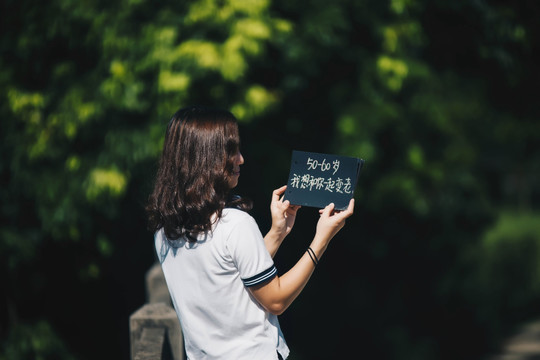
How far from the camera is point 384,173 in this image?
21.4 feet

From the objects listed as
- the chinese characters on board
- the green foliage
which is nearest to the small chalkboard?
the chinese characters on board

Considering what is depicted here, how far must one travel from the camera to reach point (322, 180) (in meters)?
2.14

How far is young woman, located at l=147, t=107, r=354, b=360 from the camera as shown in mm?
1886

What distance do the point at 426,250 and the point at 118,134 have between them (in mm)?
4930

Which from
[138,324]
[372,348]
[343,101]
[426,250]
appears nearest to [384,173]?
[343,101]

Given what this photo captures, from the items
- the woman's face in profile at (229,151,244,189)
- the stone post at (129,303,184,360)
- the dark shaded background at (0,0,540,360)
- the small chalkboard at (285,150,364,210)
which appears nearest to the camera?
the woman's face in profile at (229,151,244,189)

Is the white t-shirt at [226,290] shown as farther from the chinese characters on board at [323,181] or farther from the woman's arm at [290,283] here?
the chinese characters on board at [323,181]

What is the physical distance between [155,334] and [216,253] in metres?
1.28

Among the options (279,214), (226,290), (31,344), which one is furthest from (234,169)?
(31,344)

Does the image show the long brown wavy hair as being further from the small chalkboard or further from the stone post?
the stone post

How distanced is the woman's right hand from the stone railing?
1176mm

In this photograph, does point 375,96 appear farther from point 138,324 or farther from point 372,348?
point 372,348

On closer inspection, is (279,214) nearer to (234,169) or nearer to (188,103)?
(234,169)

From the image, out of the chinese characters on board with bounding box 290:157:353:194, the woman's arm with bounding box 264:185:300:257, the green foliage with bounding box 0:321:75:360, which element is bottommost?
the green foliage with bounding box 0:321:75:360
